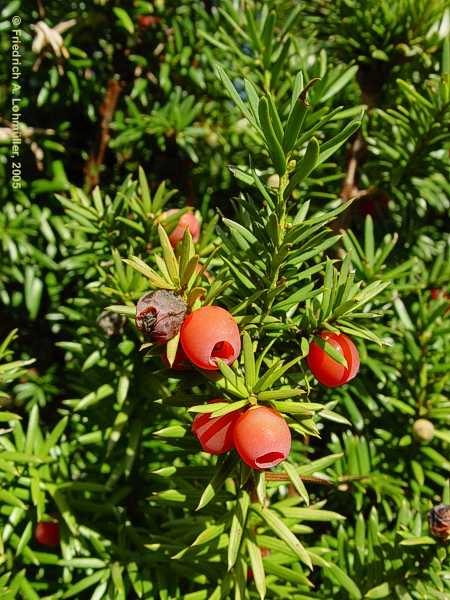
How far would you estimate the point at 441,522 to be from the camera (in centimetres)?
71

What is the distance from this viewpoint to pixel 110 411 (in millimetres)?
953

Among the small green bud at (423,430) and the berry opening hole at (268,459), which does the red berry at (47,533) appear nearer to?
the berry opening hole at (268,459)

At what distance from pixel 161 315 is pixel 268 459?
176 mm

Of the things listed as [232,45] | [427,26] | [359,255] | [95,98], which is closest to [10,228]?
[95,98]

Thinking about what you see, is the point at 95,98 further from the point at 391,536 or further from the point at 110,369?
the point at 391,536

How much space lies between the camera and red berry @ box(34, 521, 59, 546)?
0.87 m

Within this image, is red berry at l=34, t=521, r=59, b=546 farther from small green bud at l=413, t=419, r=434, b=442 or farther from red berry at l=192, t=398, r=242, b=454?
small green bud at l=413, t=419, r=434, b=442

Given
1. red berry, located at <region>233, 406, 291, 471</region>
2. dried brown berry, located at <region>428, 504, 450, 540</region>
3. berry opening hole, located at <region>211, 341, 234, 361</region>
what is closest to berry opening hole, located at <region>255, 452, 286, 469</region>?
red berry, located at <region>233, 406, 291, 471</region>

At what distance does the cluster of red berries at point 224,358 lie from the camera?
54cm

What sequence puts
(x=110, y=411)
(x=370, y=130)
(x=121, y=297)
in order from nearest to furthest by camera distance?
(x=121, y=297), (x=110, y=411), (x=370, y=130)

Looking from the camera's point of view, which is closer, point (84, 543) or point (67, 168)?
point (84, 543)

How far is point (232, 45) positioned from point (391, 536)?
867 mm

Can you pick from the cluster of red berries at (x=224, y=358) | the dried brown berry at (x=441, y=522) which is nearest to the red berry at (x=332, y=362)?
the cluster of red berries at (x=224, y=358)

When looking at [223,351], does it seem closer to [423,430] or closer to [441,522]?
[441,522]
